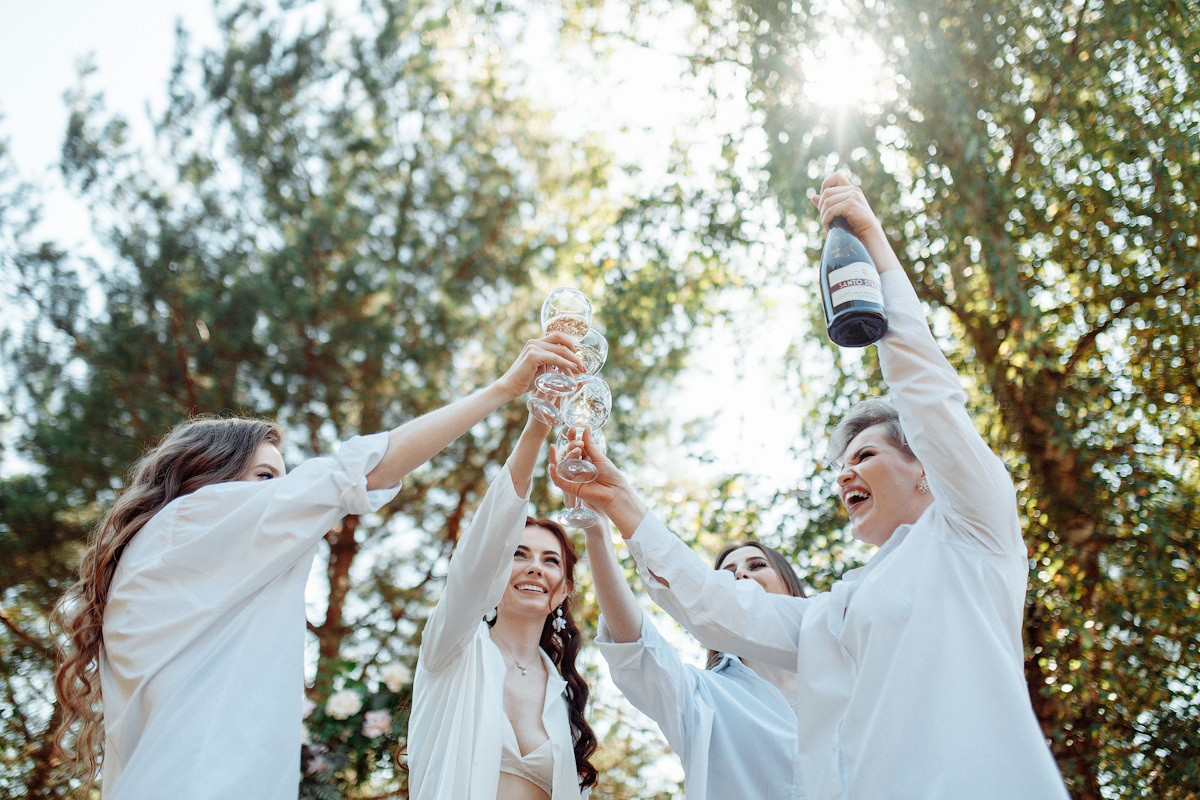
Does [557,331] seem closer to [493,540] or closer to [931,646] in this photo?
[493,540]

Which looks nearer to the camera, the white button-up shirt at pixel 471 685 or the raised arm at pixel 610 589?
the white button-up shirt at pixel 471 685

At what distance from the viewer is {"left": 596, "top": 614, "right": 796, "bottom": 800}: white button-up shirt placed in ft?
8.89

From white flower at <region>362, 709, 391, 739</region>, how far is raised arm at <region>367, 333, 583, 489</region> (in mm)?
2505

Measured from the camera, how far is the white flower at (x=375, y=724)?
4.07 meters

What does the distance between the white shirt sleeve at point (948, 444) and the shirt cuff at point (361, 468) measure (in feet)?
3.95

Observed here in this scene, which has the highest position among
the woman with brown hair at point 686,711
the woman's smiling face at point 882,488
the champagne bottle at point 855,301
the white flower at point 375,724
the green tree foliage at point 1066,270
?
the green tree foliage at point 1066,270

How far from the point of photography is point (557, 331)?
2.41 metres

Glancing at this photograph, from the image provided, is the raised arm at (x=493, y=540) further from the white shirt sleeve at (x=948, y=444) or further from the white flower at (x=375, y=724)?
the white flower at (x=375, y=724)

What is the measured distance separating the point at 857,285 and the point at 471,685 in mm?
1756

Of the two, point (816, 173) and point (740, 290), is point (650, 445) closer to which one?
point (740, 290)

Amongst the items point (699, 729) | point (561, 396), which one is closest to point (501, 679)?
point (699, 729)

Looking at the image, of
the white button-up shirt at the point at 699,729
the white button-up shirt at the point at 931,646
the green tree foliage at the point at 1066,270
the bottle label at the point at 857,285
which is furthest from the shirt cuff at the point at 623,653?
the green tree foliage at the point at 1066,270

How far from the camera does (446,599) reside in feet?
8.73

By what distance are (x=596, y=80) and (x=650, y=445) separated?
3.84m
